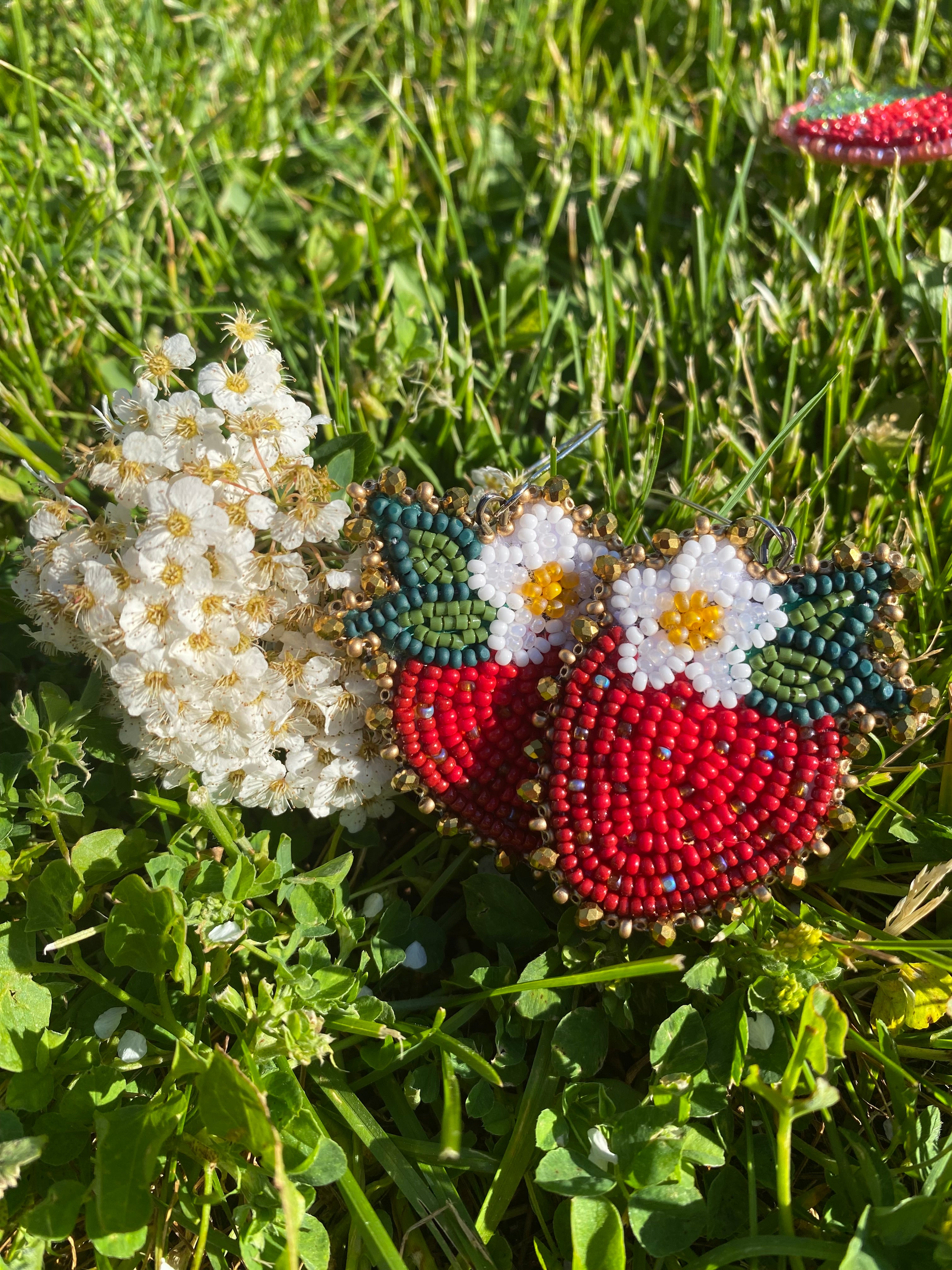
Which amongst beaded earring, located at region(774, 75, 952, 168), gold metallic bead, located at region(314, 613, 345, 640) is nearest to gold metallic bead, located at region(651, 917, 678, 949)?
gold metallic bead, located at region(314, 613, 345, 640)

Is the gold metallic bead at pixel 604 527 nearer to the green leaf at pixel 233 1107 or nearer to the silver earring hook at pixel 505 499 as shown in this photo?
the silver earring hook at pixel 505 499

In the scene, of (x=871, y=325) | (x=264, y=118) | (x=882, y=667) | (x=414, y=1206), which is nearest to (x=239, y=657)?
(x=414, y=1206)

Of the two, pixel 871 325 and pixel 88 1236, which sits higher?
pixel 871 325

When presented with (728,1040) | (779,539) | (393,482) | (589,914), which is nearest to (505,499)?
(393,482)

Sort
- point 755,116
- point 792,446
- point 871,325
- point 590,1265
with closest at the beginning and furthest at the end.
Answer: point 590,1265 < point 792,446 < point 871,325 < point 755,116

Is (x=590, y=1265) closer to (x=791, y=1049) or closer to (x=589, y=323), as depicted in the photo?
(x=791, y=1049)

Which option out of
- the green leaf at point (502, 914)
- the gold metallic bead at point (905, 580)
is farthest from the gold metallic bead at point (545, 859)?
the gold metallic bead at point (905, 580)

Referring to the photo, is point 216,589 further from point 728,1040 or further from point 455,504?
point 728,1040

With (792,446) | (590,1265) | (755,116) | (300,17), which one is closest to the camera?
(590,1265)
